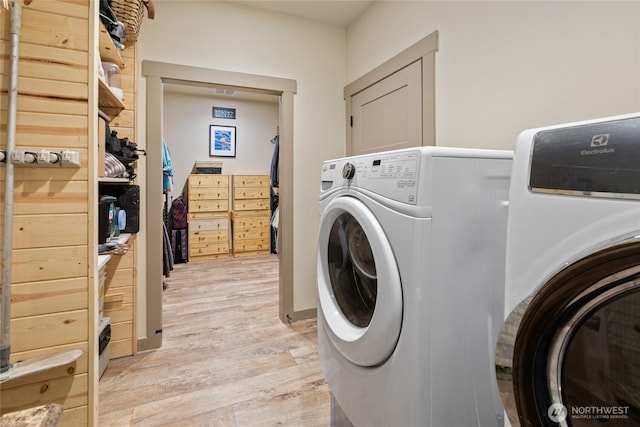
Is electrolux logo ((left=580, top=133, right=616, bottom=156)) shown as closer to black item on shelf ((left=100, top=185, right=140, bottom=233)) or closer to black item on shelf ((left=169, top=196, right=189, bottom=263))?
black item on shelf ((left=100, top=185, right=140, bottom=233))

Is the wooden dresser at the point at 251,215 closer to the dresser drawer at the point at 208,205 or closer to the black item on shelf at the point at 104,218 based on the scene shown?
the dresser drawer at the point at 208,205

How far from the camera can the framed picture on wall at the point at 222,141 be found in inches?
212

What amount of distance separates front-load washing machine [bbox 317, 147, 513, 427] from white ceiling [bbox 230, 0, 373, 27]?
1956 millimetres

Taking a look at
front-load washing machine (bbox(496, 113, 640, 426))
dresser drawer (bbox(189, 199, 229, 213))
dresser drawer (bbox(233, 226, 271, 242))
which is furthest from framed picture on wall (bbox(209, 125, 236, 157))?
front-load washing machine (bbox(496, 113, 640, 426))

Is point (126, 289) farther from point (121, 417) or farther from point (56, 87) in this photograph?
point (56, 87)

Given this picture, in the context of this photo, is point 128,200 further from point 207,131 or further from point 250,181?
point 207,131

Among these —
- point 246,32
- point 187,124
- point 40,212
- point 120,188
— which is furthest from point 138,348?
point 187,124

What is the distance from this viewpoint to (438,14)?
6.07ft

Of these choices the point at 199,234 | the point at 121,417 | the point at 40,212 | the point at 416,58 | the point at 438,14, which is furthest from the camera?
the point at 199,234

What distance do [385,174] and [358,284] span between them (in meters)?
0.51

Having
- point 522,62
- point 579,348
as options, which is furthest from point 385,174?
point 522,62

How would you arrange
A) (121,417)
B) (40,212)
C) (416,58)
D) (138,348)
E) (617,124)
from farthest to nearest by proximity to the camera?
(138,348) → (416,58) → (121,417) → (40,212) → (617,124)

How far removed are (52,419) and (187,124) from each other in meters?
5.19

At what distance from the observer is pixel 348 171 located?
1191 millimetres
